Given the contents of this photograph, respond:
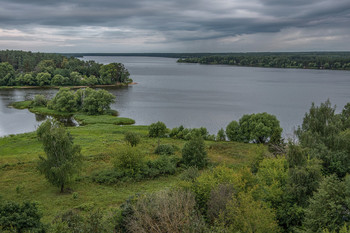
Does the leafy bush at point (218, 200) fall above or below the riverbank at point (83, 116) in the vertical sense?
above

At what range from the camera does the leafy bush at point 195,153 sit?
31.8 meters

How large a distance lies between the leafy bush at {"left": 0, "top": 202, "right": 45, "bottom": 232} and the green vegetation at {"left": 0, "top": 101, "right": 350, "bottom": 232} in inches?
32.6

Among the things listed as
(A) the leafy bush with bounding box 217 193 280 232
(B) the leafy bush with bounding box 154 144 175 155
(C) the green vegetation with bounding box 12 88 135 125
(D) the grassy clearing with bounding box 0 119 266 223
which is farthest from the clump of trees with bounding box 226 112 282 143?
(A) the leafy bush with bounding box 217 193 280 232

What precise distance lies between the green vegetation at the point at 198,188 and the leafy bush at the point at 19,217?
829 mm

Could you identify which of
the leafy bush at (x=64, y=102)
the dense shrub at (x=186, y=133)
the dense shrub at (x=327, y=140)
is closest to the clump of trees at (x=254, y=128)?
the dense shrub at (x=186, y=133)

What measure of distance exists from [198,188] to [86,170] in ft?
53.5

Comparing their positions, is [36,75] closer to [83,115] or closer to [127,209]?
[83,115]

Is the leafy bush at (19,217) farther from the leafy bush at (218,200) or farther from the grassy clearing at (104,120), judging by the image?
the grassy clearing at (104,120)

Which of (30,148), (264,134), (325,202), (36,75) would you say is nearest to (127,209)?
(325,202)

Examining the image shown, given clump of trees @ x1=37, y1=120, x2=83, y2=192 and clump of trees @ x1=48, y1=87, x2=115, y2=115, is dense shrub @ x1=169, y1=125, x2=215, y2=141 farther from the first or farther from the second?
clump of trees @ x1=48, y1=87, x2=115, y2=115

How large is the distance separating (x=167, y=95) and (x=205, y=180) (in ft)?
233

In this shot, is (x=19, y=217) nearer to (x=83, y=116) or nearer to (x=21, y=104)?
(x=83, y=116)

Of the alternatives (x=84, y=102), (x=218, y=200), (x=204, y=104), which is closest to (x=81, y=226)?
(x=218, y=200)

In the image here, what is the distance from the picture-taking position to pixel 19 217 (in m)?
15.2
